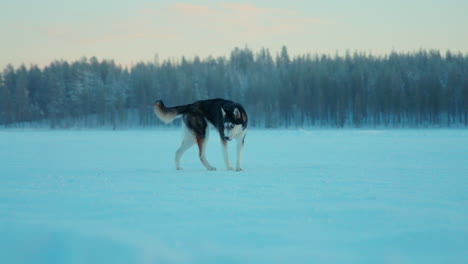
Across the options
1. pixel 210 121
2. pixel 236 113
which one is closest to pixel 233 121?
pixel 236 113

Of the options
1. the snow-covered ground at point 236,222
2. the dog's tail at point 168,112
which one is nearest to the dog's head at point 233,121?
the dog's tail at point 168,112

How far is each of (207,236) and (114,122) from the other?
103 metres

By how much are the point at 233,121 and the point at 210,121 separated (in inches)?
32.3

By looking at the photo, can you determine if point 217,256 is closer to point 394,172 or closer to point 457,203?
point 457,203

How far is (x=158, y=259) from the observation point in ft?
11.3

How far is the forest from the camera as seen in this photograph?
90.6 m

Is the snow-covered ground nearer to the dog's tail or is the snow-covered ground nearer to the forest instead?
the dog's tail

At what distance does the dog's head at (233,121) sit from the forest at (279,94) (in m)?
81.4

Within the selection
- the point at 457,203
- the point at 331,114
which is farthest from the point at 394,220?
the point at 331,114

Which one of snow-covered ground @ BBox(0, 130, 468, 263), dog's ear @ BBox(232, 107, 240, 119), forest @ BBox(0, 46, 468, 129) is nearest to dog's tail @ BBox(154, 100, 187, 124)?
dog's ear @ BBox(232, 107, 240, 119)

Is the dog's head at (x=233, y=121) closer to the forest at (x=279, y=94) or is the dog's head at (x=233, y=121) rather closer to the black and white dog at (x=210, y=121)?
the black and white dog at (x=210, y=121)

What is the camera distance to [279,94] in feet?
325

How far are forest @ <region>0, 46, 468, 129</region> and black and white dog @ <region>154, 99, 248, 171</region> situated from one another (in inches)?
3197

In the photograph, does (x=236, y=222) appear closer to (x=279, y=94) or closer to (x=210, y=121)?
(x=210, y=121)
